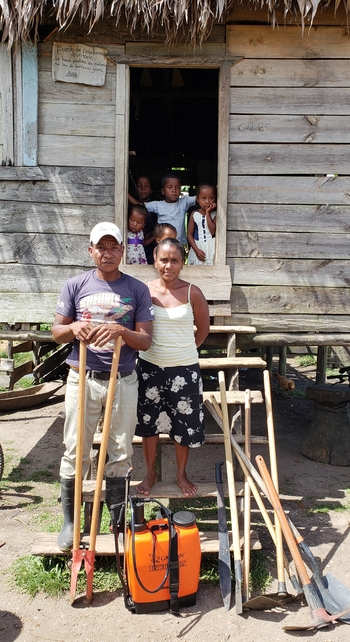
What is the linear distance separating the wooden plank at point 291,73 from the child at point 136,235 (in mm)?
1319

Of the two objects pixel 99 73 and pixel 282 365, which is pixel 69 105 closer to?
pixel 99 73

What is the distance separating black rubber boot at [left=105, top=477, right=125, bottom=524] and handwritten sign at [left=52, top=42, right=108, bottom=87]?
3.20 metres

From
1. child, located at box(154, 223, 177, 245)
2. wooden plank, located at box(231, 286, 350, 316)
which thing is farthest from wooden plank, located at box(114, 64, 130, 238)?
wooden plank, located at box(231, 286, 350, 316)

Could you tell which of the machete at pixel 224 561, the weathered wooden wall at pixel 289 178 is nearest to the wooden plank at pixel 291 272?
A: the weathered wooden wall at pixel 289 178

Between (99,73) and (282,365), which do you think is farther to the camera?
(282,365)

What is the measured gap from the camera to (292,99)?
5.00 metres

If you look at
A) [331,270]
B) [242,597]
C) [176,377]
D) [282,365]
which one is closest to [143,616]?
[242,597]

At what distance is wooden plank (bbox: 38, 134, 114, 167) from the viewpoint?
502 centimetres

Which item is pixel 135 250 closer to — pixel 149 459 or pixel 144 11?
pixel 144 11

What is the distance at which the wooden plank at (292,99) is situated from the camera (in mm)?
4992

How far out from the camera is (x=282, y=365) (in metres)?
9.34

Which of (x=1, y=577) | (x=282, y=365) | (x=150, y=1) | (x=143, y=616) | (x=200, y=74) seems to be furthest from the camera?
(x=282, y=365)

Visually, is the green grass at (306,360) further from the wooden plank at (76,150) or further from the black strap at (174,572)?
the black strap at (174,572)

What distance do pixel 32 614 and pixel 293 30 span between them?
466 centimetres
